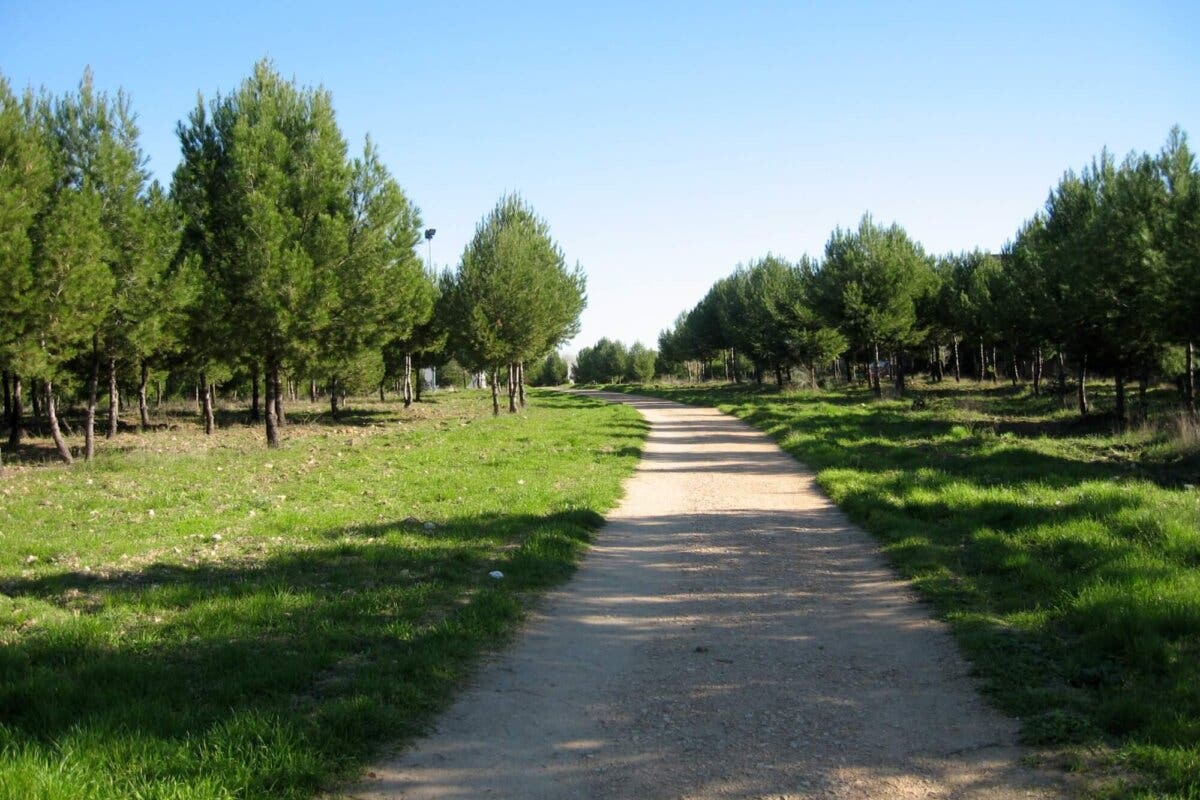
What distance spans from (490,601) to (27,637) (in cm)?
340

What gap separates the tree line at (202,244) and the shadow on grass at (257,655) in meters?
13.5

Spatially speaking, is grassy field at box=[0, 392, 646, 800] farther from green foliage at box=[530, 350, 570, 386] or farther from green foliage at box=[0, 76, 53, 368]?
green foliage at box=[530, 350, 570, 386]

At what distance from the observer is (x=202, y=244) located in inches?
883

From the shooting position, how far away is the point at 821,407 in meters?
32.5

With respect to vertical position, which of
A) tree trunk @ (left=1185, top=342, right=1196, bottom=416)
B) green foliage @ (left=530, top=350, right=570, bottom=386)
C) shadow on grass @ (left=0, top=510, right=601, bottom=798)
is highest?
green foliage @ (left=530, top=350, right=570, bottom=386)

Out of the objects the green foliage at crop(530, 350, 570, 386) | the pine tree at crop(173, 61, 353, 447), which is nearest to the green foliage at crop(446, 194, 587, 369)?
the pine tree at crop(173, 61, 353, 447)

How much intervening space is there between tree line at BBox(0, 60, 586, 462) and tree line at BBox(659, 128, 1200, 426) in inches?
817

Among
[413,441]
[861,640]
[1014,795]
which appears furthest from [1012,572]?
[413,441]

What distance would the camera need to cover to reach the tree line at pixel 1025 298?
2234 cm

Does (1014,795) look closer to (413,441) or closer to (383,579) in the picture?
(383,579)

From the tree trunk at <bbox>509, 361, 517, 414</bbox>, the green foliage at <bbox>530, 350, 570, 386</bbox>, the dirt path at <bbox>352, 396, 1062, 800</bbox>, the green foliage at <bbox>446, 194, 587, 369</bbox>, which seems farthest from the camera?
the green foliage at <bbox>530, 350, 570, 386</bbox>

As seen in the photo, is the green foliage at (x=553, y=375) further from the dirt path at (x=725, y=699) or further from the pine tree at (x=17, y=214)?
the dirt path at (x=725, y=699)

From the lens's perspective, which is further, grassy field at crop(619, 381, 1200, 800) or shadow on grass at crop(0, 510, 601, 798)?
grassy field at crop(619, 381, 1200, 800)

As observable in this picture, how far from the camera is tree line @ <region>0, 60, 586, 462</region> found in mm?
18172
